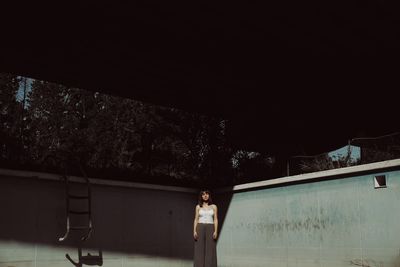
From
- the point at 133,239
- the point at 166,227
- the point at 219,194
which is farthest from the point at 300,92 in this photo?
the point at 133,239

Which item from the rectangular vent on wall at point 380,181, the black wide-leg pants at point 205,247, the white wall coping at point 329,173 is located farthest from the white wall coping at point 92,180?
the rectangular vent on wall at point 380,181

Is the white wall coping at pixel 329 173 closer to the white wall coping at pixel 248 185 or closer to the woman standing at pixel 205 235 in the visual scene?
the white wall coping at pixel 248 185

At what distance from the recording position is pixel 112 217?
11.8 m

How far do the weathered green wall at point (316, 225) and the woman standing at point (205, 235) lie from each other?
3.06 metres

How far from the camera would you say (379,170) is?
9.53 metres

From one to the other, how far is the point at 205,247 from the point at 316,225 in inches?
130

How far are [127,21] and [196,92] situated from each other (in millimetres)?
5253

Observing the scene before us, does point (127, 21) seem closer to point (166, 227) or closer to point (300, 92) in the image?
point (166, 227)

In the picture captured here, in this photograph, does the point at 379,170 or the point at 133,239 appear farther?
the point at 133,239

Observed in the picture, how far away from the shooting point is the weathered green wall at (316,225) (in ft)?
30.3

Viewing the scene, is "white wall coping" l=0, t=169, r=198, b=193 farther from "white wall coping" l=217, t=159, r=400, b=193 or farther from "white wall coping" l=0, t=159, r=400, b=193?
"white wall coping" l=217, t=159, r=400, b=193

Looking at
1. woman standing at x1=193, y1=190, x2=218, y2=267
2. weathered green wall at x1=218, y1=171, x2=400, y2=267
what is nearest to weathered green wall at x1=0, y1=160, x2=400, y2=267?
weathered green wall at x1=218, y1=171, x2=400, y2=267

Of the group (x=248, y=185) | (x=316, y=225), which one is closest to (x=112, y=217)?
(x=248, y=185)

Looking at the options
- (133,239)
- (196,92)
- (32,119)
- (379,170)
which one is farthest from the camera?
(32,119)
